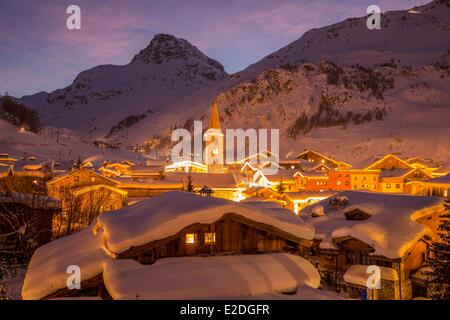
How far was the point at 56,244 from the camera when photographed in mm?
14008

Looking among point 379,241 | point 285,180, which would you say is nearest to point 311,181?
point 285,180

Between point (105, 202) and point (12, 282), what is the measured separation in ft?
72.9

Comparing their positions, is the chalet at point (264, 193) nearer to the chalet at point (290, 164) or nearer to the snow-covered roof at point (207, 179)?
the snow-covered roof at point (207, 179)

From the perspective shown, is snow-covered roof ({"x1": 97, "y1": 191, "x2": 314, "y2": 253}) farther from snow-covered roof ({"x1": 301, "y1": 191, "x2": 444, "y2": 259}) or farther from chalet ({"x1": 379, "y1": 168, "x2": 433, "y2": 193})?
chalet ({"x1": 379, "y1": 168, "x2": 433, "y2": 193})

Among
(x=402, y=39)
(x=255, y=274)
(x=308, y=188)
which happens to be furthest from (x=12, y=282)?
(x=402, y=39)

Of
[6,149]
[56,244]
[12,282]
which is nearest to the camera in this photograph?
[56,244]

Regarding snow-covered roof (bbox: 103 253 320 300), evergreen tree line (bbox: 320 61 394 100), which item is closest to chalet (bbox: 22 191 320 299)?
snow-covered roof (bbox: 103 253 320 300)

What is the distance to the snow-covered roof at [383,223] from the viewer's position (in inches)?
883

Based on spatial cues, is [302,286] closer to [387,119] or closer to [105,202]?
[105,202]

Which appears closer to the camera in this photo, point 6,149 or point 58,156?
point 6,149

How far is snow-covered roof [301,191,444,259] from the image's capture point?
883 inches

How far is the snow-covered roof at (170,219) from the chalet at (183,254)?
0.03 metres

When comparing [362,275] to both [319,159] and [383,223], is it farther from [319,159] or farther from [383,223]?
[319,159]


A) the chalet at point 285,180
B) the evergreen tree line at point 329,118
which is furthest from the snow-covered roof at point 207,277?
the evergreen tree line at point 329,118
